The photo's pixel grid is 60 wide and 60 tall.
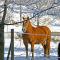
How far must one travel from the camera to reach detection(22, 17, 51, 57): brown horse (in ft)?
18.9

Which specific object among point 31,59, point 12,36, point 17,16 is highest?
point 17,16

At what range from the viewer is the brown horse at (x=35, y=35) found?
577cm

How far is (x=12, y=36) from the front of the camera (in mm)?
5492

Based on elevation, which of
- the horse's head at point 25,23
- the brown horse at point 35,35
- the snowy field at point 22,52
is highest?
the horse's head at point 25,23

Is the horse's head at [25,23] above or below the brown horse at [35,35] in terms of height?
above

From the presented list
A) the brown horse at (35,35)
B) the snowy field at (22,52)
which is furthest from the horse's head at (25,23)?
the snowy field at (22,52)

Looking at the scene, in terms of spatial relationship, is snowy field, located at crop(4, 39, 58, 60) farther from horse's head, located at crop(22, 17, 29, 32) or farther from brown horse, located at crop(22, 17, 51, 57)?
horse's head, located at crop(22, 17, 29, 32)

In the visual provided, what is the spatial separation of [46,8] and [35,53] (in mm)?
854

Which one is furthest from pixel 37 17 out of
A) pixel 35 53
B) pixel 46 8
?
pixel 35 53

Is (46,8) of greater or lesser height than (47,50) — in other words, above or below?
above

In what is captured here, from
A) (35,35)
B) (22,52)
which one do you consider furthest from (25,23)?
(22,52)

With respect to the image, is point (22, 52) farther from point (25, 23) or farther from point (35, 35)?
point (25, 23)

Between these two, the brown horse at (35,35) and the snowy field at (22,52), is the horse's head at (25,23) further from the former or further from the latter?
the snowy field at (22,52)

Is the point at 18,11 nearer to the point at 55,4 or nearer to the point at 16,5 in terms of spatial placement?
the point at 16,5
